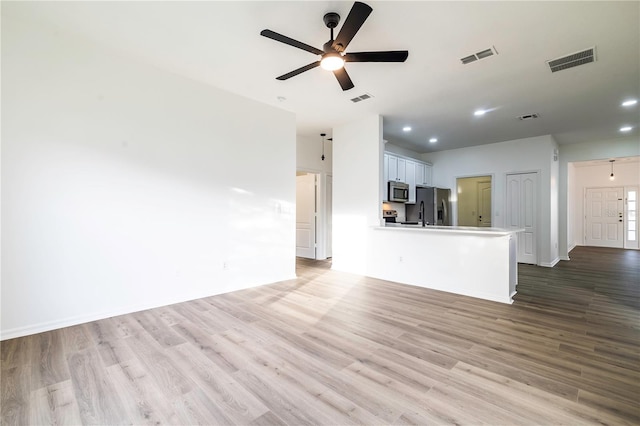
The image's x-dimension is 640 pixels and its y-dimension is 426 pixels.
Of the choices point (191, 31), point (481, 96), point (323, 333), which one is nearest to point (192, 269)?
point (323, 333)

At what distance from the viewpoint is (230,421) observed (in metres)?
1.61

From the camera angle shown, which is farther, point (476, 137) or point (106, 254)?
point (476, 137)

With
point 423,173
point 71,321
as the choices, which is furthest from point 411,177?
point 71,321

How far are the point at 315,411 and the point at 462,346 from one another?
A: 154cm

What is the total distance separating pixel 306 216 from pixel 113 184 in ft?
14.6

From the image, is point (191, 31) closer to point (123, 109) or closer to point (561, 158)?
point (123, 109)

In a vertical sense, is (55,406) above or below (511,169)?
below

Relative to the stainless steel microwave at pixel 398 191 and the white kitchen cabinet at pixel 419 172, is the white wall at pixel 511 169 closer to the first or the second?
the white kitchen cabinet at pixel 419 172

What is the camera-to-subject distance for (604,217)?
929 centimetres

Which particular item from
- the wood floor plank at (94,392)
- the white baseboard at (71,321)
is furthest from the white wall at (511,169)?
the wood floor plank at (94,392)

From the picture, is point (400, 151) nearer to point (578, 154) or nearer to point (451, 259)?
point (451, 259)

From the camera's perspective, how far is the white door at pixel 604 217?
900 centimetres

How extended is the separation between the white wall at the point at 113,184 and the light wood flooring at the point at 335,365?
434 millimetres

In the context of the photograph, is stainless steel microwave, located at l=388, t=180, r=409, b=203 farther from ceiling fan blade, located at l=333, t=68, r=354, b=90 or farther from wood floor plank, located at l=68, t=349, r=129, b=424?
wood floor plank, located at l=68, t=349, r=129, b=424
